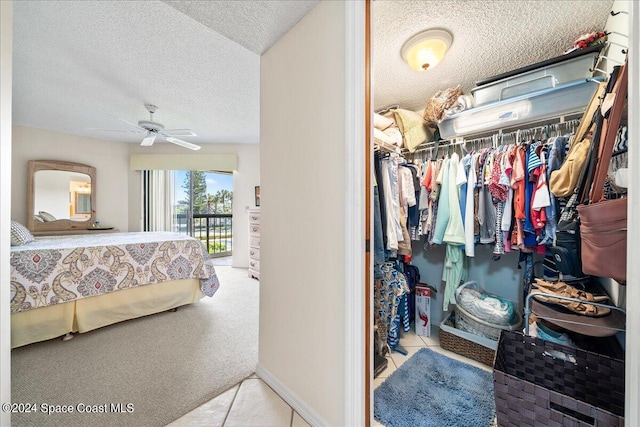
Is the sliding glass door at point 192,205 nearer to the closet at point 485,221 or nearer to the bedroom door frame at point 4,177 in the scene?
the closet at point 485,221

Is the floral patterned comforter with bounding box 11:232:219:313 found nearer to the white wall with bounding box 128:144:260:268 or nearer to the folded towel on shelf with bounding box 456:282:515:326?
the white wall with bounding box 128:144:260:268

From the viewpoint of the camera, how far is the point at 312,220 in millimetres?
1236

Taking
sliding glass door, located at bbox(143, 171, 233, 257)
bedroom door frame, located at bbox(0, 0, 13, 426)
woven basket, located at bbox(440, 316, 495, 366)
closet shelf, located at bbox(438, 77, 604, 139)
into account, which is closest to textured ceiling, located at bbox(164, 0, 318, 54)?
bedroom door frame, located at bbox(0, 0, 13, 426)

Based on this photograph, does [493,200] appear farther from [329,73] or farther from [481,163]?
[329,73]

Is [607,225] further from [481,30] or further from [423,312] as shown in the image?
[423,312]

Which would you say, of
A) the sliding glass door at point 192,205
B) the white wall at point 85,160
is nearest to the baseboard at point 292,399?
the sliding glass door at point 192,205

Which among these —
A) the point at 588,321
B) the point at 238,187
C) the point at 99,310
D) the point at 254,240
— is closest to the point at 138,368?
the point at 99,310

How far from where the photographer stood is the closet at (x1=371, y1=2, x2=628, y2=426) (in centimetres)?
139

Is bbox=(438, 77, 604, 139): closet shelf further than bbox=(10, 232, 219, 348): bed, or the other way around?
bbox=(10, 232, 219, 348): bed

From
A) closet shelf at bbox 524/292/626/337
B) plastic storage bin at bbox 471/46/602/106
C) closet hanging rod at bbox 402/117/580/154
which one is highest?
plastic storage bin at bbox 471/46/602/106

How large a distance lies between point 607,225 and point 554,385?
980 mm

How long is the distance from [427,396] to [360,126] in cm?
157

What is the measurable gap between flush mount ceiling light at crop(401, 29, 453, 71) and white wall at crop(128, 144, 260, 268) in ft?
11.3

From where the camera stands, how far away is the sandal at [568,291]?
47.8 inches
